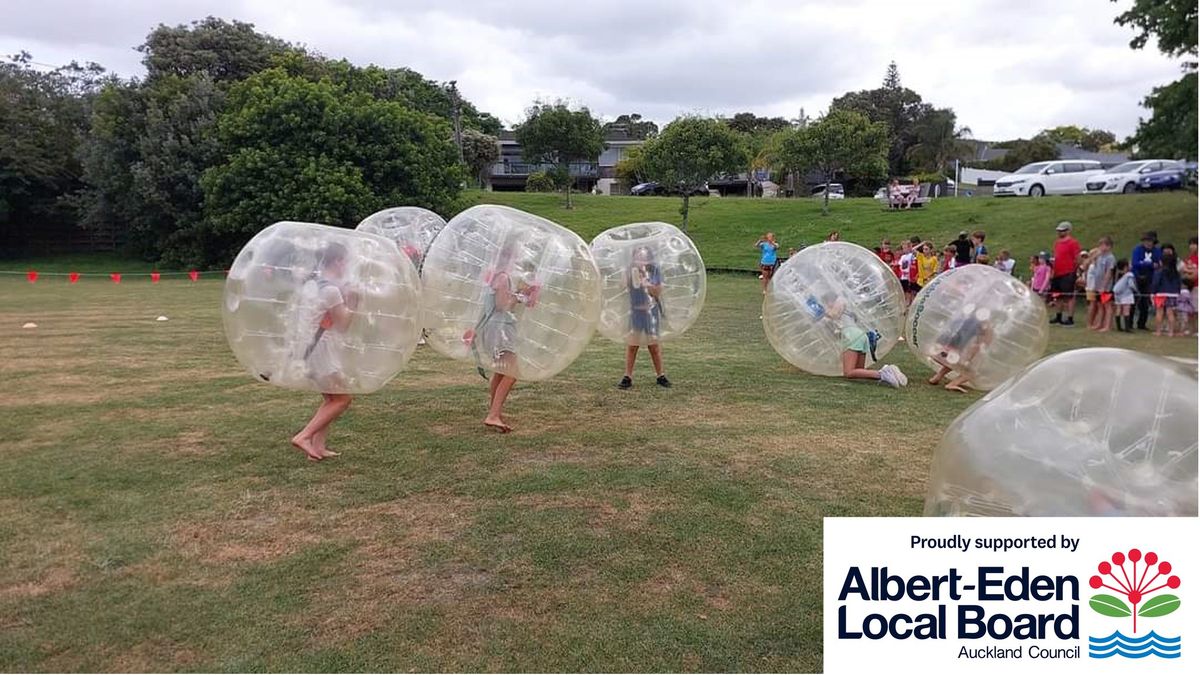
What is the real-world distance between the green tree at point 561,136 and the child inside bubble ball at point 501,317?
128ft

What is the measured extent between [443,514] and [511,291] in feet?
6.34

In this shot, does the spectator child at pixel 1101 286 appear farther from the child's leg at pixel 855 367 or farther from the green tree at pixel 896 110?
the green tree at pixel 896 110

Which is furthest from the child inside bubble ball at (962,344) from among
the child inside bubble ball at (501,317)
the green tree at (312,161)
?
the green tree at (312,161)

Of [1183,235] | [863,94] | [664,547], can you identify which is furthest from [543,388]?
[863,94]

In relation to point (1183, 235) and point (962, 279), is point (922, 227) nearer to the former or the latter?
point (962, 279)

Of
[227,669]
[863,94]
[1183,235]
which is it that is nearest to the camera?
[227,669]

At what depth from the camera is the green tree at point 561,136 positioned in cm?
4578

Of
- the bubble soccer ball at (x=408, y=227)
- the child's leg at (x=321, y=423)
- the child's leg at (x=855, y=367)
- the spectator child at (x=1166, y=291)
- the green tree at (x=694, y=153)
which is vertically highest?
the green tree at (x=694, y=153)

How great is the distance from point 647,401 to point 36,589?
5.54m

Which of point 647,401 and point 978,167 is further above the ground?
point 978,167

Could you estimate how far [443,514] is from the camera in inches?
204

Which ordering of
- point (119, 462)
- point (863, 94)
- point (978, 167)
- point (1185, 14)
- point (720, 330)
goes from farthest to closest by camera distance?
point (863, 94), point (978, 167), point (720, 330), point (119, 462), point (1185, 14)

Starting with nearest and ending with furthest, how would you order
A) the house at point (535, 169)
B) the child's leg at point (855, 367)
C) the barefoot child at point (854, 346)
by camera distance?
the barefoot child at point (854, 346) < the child's leg at point (855, 367) < the house at point (535, 169)

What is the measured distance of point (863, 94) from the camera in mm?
65375
